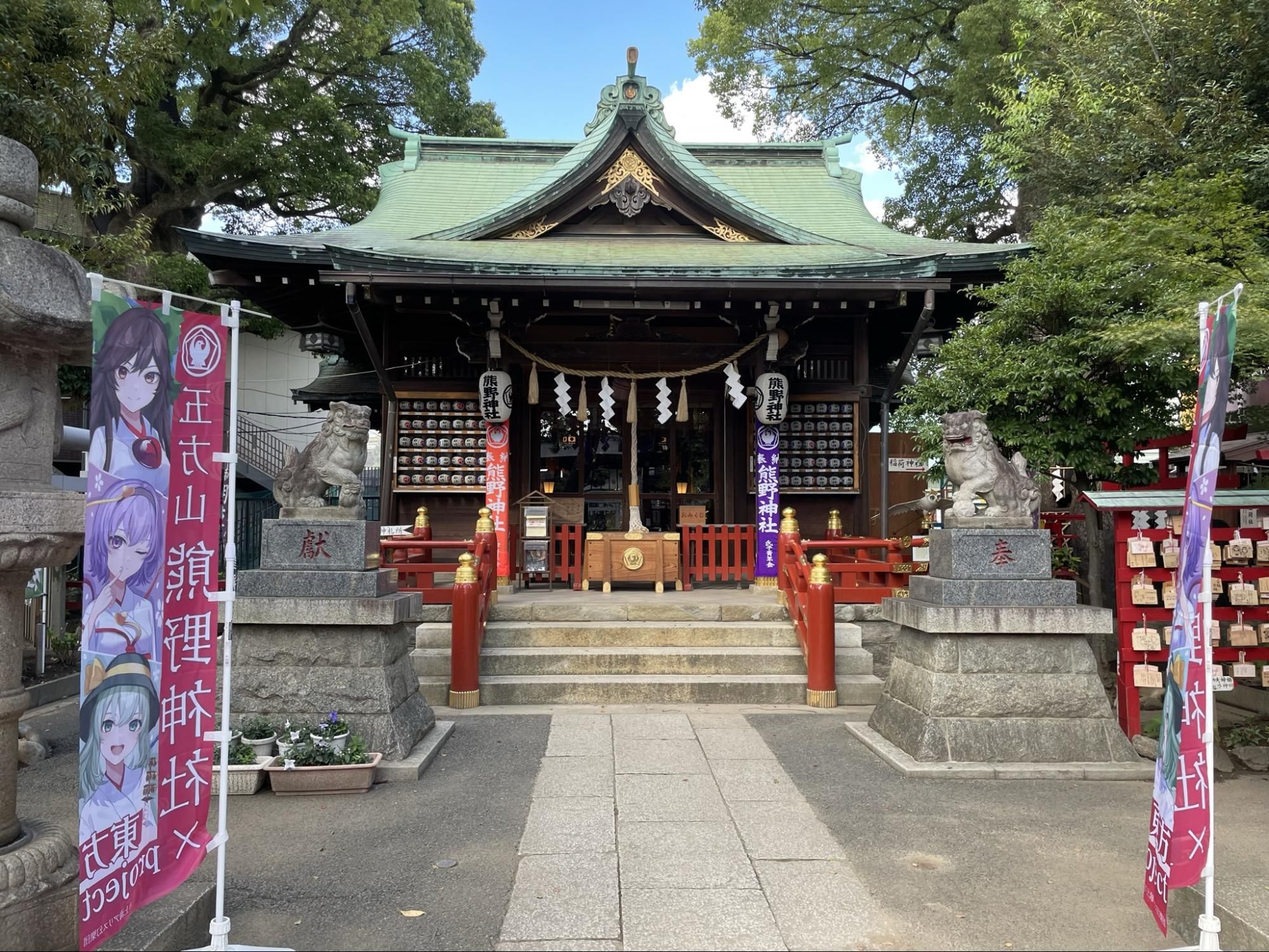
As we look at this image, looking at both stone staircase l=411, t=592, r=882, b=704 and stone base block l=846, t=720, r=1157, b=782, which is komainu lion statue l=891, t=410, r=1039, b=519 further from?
stone staircase l=411, t=592, r=882, b=704

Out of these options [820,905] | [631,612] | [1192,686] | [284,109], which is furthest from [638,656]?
[284,109]

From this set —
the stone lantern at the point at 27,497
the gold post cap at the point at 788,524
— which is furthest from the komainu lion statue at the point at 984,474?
the stone lantern at the point at 27,497

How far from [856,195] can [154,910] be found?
15596mm

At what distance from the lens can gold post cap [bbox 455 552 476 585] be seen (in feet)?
24.2

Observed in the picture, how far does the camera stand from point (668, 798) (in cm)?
491

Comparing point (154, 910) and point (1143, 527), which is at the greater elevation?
point (1143, 527)

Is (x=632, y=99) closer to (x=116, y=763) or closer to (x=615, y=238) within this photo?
(x=615, y=238)

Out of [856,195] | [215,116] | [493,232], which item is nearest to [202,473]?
[493,232]

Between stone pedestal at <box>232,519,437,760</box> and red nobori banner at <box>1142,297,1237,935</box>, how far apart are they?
455 centimetres

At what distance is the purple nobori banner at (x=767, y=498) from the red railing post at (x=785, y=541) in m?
0.71

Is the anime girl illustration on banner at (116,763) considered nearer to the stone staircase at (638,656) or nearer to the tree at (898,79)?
the stone staircase at (638,656)

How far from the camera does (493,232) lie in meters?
11.5

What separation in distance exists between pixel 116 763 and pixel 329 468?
3.40m

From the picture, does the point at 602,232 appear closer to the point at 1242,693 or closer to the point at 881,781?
the point at 881,781
